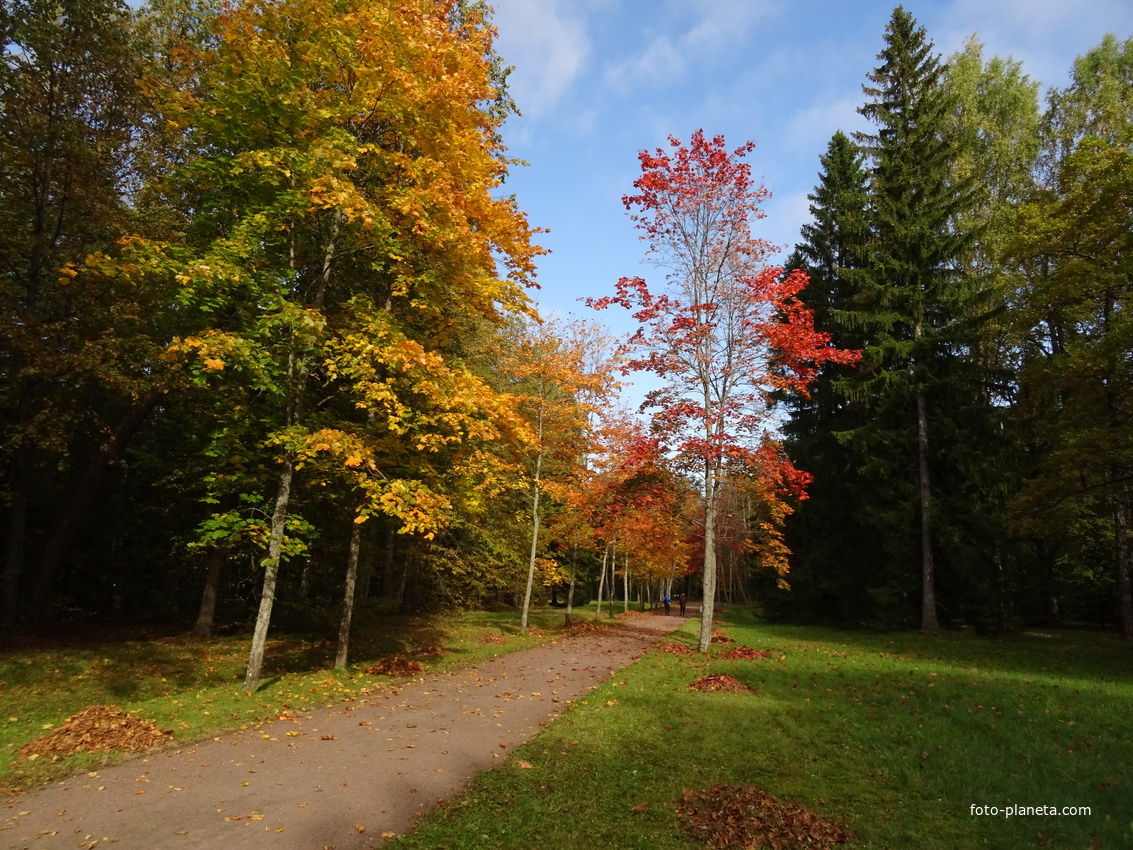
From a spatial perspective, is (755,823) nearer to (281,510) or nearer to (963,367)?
(281,510)

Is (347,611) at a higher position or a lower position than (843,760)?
higher

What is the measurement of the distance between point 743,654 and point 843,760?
711 centimetres

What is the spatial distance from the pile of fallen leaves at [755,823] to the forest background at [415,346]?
17.4 feet

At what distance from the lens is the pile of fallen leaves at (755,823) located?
14.8 ft

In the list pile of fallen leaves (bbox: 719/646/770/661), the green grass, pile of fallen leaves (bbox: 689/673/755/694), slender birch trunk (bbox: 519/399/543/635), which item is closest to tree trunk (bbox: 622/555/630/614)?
slender birch trunk (bbox: 519/399/543/635)

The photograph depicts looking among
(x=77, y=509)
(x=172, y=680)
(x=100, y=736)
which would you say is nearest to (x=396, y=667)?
(x=172, y=680)

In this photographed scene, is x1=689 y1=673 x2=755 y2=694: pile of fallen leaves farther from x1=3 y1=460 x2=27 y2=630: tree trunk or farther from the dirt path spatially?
x1=3 y1=460 x2=27 y2=630: tree trunk

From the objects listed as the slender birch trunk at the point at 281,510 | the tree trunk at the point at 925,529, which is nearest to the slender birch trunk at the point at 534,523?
the slender birch trunk at the point at 281,510

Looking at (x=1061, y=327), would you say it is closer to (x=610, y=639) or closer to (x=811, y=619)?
(x=811, y=619)

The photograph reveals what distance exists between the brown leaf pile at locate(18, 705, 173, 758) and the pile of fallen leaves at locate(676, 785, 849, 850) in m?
5.97

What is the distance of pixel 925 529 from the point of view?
19.1m

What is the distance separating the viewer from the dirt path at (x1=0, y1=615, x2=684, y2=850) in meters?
4.50

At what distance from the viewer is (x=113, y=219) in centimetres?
1161

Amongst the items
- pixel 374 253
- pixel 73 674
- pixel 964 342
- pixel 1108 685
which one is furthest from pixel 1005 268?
pixel 73 674
